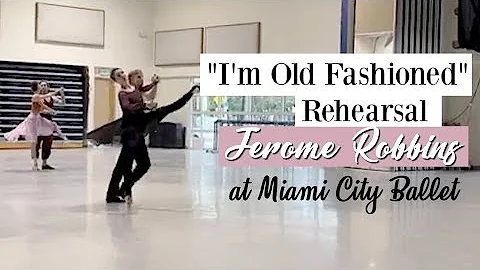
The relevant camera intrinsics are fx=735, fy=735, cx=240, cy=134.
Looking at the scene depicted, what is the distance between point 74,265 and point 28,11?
1679 centimetres

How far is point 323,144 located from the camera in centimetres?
779

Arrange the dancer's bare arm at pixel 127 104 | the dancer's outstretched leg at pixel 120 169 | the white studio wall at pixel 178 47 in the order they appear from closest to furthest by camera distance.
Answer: the dancer's bare arm at pixel 127 104, the dancer's outstretched leg at pixel 120 169, the white studio wall at pixel 178 47

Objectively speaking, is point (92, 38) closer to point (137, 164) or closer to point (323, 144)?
point (323, 144)

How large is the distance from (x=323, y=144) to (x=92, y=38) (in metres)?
14.4

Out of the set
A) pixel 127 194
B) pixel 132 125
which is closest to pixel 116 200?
pixel 127 194

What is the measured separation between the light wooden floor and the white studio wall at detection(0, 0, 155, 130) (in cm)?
1131

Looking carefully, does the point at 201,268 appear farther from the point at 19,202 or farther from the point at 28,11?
the point at 28,11

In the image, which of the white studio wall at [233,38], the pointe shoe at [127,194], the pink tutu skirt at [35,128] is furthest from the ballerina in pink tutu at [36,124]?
the white studio wall at [233,38]

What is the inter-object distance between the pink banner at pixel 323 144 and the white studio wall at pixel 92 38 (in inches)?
510

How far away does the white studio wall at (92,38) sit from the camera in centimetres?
1930

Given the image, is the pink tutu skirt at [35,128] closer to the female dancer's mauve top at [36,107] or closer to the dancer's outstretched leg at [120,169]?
the female dancer's mauve top at [36,107]

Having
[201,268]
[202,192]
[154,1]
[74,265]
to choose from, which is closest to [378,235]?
[201,268]

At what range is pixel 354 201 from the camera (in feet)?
24.7

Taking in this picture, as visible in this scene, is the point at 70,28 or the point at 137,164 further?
the point at 70,28
